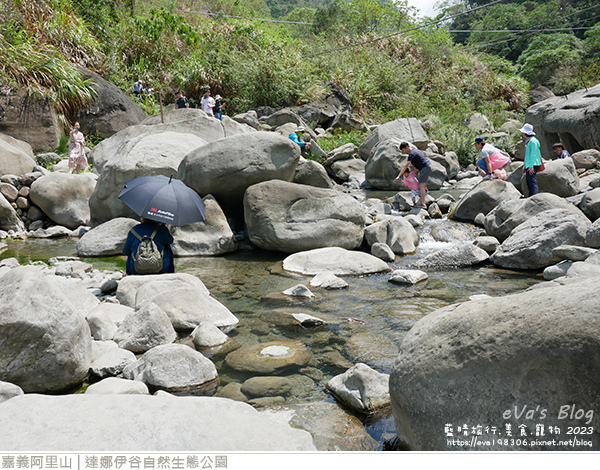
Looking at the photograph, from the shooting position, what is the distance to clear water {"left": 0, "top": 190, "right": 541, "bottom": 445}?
13.0 ft

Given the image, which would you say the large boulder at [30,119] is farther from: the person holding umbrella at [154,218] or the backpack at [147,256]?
the backpack at [147,256]

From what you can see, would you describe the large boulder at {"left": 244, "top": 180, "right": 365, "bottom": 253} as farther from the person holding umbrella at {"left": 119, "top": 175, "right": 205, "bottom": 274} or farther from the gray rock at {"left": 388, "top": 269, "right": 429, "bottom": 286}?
the person holding umbrella at {"left": 119, "top": 175, "right": 205, "bottom": 274}

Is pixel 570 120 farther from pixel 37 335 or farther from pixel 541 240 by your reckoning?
pixel 37 335

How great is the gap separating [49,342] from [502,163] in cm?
1039

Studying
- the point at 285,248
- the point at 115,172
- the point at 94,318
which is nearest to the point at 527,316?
the point at 94,318

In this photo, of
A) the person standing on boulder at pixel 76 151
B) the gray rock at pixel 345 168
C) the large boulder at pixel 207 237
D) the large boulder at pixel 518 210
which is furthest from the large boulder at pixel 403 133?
the large boulder at pixel 207 237

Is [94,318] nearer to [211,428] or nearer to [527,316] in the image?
[211,428]

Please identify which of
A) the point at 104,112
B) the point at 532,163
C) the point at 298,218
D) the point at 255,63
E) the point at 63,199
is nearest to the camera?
the point at 298,218

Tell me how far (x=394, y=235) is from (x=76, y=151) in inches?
334

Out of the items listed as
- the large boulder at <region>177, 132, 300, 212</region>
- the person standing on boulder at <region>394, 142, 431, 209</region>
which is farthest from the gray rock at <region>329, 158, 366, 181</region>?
the large boulder at <region>177, 132, 300, 212</region>

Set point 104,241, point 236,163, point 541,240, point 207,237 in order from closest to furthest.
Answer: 1. point 541,240
2. point 104,241
3. point 207,237
4. point 236,163

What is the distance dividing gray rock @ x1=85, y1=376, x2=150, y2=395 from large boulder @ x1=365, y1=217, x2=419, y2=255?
5598 mm

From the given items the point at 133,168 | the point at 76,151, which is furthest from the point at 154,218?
the point at 76,151

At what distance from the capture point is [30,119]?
44.8ft
